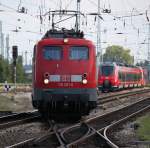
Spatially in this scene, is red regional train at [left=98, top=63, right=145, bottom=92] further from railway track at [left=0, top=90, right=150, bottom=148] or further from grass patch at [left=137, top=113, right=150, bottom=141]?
railway track at [left=0, top=90, right=150, bottom=148]

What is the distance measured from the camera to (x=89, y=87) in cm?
2028

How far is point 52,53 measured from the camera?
20.7 metres

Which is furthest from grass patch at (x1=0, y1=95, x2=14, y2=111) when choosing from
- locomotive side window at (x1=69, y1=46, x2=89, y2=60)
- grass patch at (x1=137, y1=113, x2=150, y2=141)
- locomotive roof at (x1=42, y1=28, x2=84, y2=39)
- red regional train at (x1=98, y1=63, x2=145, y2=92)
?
red regional train at (x1=98, y1=63, x2=145, y2=92)

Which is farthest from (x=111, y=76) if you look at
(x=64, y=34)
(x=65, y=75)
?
(x=65, y=75)

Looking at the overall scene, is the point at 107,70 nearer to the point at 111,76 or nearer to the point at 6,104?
the point at 111,76

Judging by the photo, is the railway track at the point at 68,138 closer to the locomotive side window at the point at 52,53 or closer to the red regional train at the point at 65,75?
the red regional train at the point at 65,75

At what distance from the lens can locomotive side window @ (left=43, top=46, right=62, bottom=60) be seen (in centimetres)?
2069

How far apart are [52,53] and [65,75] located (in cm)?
105

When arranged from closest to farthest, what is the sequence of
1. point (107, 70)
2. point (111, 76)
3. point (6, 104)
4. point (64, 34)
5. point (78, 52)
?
1. point (78, 52)
2. point (64, 34)
3. point (6, 104)
4. point (111, 76)
5. point (107, 70)

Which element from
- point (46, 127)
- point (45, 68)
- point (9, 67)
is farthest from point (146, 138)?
point (9, 67)

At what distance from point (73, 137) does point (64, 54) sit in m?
5.82

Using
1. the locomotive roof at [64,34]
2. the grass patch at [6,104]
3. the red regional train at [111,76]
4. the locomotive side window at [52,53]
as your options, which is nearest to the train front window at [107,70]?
the red regional train at [111,76]

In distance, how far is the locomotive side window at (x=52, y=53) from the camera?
67.9 ft

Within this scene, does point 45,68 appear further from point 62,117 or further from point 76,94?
point 62,117
